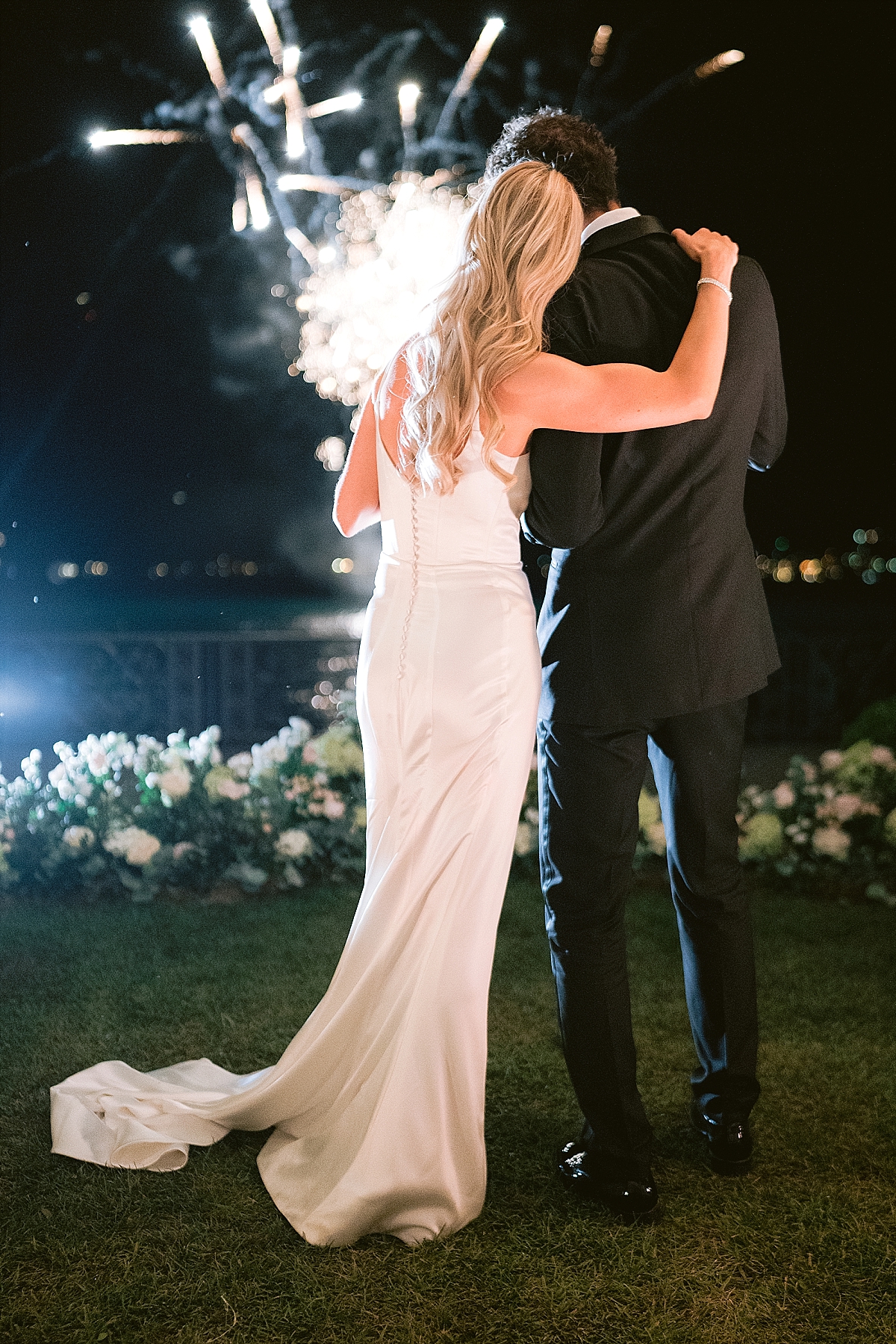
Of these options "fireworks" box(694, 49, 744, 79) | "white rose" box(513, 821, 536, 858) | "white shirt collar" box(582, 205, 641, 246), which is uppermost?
"fireworks" box(694, 49, 744, 79)

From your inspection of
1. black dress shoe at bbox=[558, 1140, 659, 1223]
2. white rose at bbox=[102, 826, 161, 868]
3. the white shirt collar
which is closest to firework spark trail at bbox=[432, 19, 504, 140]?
white rose at bbox=[102, 826, 161, 868]

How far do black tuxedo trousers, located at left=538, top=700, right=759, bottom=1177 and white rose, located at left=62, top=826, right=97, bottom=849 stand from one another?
9.21ft

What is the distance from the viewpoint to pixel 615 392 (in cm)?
203

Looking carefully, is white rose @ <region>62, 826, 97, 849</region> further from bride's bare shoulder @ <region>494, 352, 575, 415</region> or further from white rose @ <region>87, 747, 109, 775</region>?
bride's bare shoulder @ <region>494, 352, 575, 415</region>

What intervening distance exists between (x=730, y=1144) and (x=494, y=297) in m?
1.99

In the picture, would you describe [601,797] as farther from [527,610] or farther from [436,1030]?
[436,1030]

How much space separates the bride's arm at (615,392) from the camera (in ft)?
6.66

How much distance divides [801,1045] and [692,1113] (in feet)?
2.31

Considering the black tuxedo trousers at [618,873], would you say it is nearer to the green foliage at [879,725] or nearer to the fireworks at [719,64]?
the green foliage at [879,725]

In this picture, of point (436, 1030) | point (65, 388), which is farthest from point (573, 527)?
point (65, 388)

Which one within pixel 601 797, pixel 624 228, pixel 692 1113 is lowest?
pixel 692 1113

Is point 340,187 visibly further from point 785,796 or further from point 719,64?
point 785,796

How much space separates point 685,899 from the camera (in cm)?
243

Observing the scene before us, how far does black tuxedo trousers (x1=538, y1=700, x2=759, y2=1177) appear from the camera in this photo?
7.37 ft
